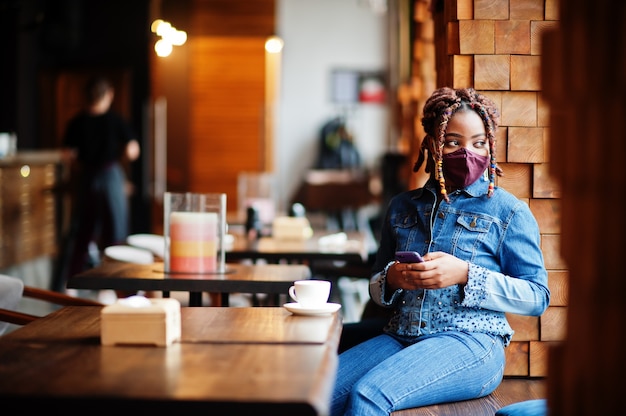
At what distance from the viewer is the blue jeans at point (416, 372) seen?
2377mm

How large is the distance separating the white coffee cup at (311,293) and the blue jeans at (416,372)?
244 millimetres

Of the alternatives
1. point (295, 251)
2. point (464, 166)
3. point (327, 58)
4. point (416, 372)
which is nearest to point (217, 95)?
point (327, 58)

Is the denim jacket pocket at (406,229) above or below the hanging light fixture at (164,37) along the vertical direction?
below

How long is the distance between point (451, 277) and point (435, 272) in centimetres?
6

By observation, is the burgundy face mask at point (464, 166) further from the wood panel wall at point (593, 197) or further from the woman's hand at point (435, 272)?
the wood panel wall at point (593, 197)

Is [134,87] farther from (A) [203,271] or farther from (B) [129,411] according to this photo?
(B) [129,411]

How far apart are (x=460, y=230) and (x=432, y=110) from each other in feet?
1.34

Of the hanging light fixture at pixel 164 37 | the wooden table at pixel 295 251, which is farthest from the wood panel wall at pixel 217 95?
the wooden table at pixel 295 251

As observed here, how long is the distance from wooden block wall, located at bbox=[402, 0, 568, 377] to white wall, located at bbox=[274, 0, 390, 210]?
10272mm

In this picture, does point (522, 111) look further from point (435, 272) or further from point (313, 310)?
point (313, 310)

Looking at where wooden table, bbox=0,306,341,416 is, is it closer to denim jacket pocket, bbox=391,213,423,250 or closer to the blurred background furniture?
denim jacket pocket, bbox=391,213,423,250

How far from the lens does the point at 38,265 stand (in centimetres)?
870

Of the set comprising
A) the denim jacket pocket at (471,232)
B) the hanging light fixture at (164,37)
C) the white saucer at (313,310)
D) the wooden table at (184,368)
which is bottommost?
the wooden table at (184,368)

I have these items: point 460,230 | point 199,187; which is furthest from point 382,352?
point 199,187
